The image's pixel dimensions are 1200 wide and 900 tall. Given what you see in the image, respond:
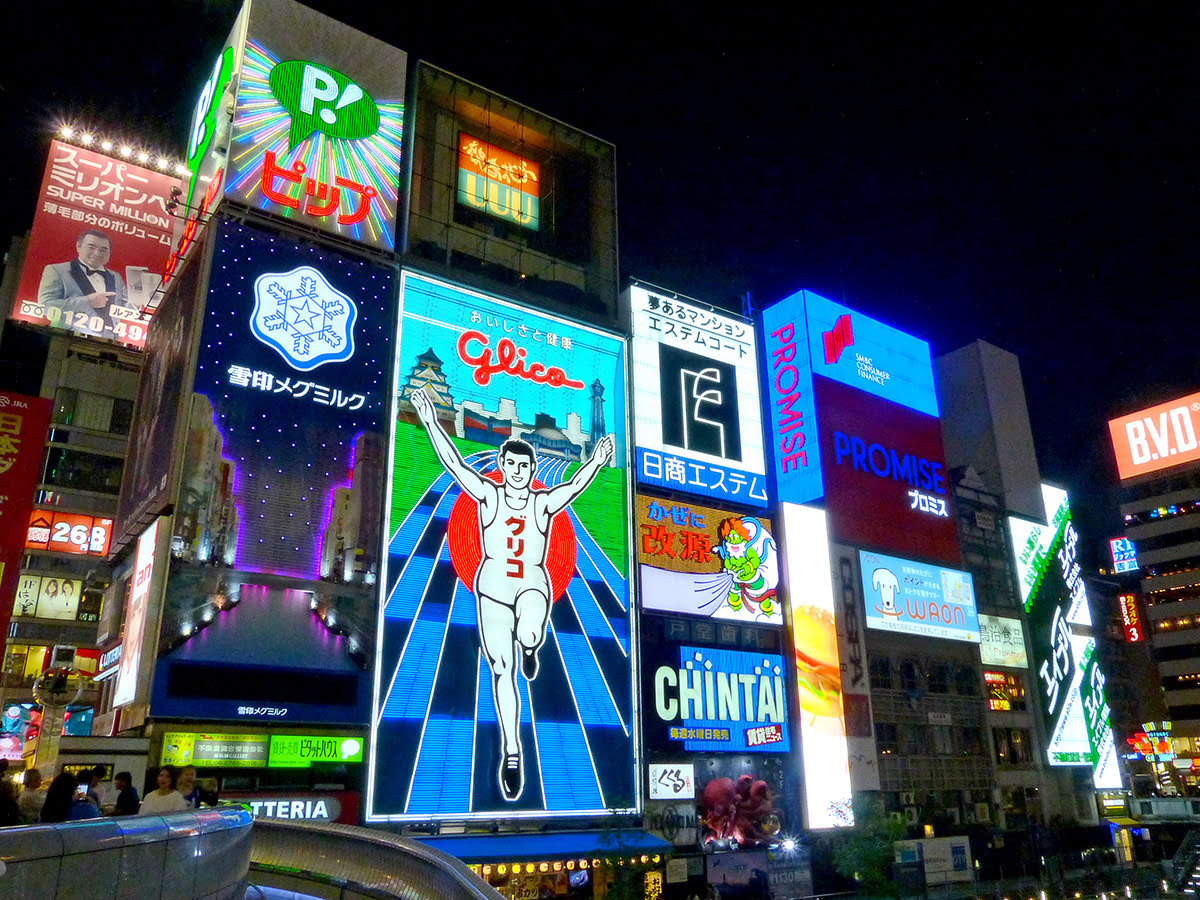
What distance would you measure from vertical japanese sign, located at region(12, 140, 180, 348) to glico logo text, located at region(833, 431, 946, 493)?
3038cm

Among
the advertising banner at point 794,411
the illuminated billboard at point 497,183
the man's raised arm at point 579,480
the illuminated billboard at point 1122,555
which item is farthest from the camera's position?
the illuminated billboard at point 1122,555

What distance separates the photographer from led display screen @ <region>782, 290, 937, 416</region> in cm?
4597

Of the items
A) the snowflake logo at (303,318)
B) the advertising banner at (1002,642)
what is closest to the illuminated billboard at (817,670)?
the advertising banner at (1002,642)

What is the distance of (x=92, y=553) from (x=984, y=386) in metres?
51.0

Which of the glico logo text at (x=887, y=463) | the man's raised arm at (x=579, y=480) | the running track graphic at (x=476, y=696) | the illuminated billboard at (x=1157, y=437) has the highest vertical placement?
the illuminated billboard at (x=1157, y=437)

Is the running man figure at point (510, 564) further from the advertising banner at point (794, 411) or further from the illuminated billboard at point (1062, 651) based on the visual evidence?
the illuminated billboard at point (1062, 651)

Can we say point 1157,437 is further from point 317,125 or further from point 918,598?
point 317,125

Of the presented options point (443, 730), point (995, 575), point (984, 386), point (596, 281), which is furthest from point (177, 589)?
point (984, 386)

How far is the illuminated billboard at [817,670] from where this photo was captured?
35312 mm

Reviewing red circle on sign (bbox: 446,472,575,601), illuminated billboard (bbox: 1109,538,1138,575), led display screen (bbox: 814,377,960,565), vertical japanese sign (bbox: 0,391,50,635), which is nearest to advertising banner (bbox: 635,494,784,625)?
red circle on sign (bbox: 446,472,575,601)

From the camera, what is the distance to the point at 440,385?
29406 mm

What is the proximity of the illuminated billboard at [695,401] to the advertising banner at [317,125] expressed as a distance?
10795mm

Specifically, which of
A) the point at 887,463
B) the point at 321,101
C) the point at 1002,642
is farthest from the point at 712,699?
the point at 1002,642

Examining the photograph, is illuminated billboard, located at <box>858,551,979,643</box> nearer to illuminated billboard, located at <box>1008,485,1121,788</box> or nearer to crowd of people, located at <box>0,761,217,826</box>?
illuminated billboard, located at <box>1008,485,1121,788</box>
